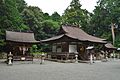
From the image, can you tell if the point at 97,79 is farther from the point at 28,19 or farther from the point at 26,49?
the point at 28,19

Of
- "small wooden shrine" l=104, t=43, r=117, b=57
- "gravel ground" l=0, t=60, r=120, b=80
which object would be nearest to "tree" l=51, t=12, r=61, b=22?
"small wooden shrine" l=104, t=43, r=117, b=57

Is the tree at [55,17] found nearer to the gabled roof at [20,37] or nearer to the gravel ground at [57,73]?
the gabled roof at [20,37]

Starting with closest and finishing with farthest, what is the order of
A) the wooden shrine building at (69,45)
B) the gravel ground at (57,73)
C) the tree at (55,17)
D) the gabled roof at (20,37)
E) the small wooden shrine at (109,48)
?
the gravel ground at (57,73) → the gabled roof at (20,37) → the wooden shrine building at (69,45) → the small wooden shrine at (109,48) → the tree at (55,17)

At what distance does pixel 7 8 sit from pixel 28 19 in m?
18.0

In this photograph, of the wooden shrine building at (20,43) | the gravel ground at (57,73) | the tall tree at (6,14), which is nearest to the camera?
the gravel ground at (57,73)

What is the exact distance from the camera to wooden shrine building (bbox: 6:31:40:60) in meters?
23.9

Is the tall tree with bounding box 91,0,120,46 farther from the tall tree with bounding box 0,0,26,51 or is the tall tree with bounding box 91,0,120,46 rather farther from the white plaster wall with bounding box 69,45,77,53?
the tall tree with bounding box 0,0,26,51

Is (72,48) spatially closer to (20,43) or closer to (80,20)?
(20,43)

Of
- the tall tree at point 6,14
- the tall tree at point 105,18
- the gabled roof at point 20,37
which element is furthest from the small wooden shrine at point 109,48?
the tall tree at point 6,14

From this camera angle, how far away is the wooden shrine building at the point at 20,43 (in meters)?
23.9

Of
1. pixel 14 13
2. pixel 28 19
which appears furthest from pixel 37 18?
pixel 14 13

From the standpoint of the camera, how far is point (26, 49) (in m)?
26.5

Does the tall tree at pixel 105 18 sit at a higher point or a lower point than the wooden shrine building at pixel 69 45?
higher

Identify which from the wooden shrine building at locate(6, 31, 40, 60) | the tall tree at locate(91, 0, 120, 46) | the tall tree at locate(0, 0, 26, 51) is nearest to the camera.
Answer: the wooden shrine building at locate(6, 31, 40, 60)
